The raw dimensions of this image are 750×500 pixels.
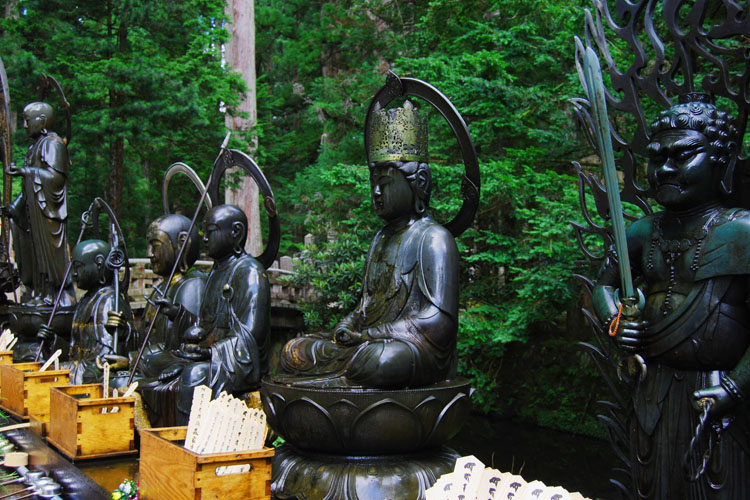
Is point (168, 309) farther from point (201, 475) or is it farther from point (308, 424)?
point (201, 475)

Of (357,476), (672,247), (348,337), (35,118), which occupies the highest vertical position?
(35,118)

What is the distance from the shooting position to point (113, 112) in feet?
40.7

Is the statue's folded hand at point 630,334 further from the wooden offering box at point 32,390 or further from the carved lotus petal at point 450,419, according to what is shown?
the wooden offering box at point 32,390

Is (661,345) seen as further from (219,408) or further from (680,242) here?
(219,408)

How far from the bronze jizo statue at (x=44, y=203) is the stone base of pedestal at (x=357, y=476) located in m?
5.46

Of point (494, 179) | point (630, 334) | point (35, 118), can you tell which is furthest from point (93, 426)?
point (494, 179)

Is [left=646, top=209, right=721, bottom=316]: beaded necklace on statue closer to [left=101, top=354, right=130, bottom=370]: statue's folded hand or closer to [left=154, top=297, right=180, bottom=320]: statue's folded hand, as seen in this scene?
[left=154, top=297, right=180, bottom=320]: statue's folded hand

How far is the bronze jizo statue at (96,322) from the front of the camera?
6195 mm

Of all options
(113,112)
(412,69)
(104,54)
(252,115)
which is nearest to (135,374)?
(412,69)

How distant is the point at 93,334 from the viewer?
21.6ft

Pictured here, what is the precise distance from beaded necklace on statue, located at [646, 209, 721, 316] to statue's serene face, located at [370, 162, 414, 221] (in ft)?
4.86

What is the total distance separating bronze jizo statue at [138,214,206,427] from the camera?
5359mm

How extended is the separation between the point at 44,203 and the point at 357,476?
6206 millimetres

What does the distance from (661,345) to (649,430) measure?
0.42 meters
